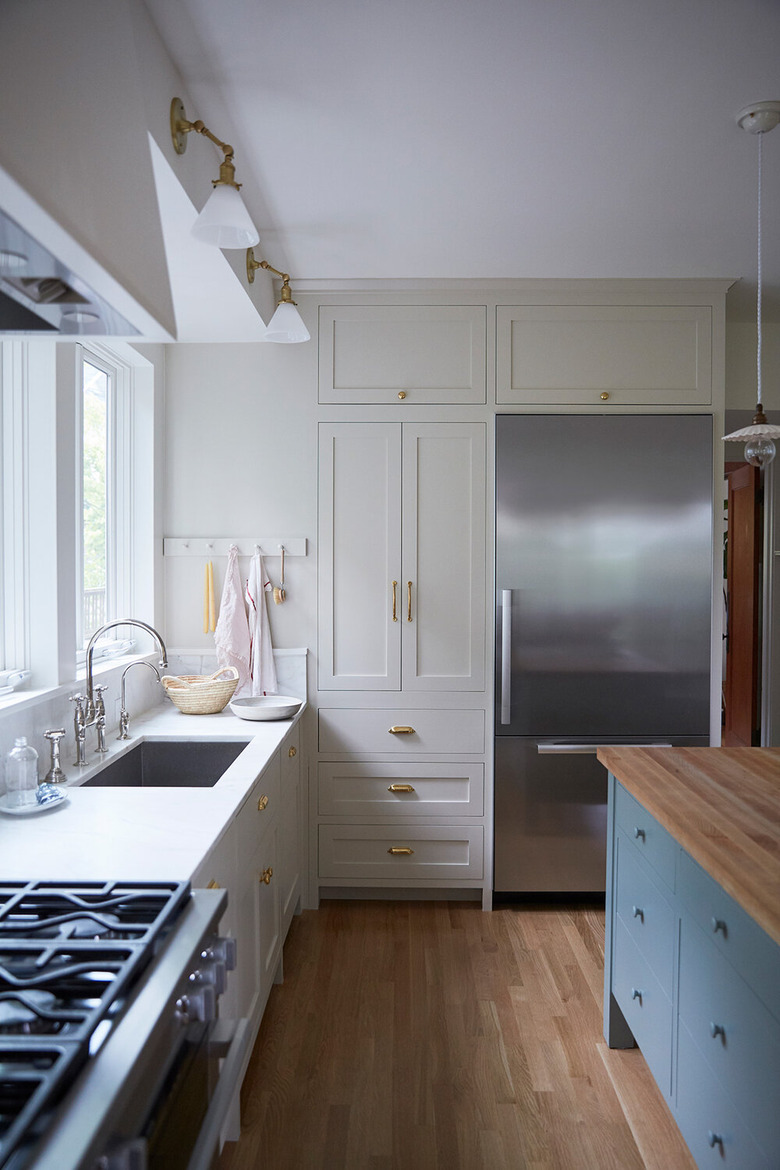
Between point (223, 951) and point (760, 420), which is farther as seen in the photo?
point (760, 420)

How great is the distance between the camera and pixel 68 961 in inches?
38.9

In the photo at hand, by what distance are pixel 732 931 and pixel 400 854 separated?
6.19 ft

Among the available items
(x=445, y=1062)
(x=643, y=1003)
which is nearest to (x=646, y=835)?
(x=643, y=1003)

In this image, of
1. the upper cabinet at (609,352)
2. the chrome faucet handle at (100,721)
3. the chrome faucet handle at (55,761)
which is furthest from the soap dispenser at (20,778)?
the upper cabinet at (609,352)

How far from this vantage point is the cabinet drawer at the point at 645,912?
5.73 feet

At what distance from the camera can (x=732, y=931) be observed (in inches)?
54.9

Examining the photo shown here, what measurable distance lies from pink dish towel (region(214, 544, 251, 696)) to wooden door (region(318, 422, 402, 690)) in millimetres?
309

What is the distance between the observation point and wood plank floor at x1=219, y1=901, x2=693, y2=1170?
181 cm

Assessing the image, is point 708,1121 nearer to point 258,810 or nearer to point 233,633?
point 258,810

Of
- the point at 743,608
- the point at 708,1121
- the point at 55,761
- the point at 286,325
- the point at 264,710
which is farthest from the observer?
the point at 743,608

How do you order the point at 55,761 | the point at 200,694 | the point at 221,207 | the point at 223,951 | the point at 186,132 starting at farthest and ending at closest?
the point at 200,694
the point at 55,761
the point at 186,132
the point at 221,207
the point at 223,951

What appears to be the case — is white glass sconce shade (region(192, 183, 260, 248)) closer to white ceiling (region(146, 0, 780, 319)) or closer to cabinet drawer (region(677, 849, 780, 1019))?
white ceiling (region(146, 0, 780, 319))

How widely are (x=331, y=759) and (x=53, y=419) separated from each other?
1.72 m

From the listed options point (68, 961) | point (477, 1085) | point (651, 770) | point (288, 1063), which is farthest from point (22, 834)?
point (651, 770)
